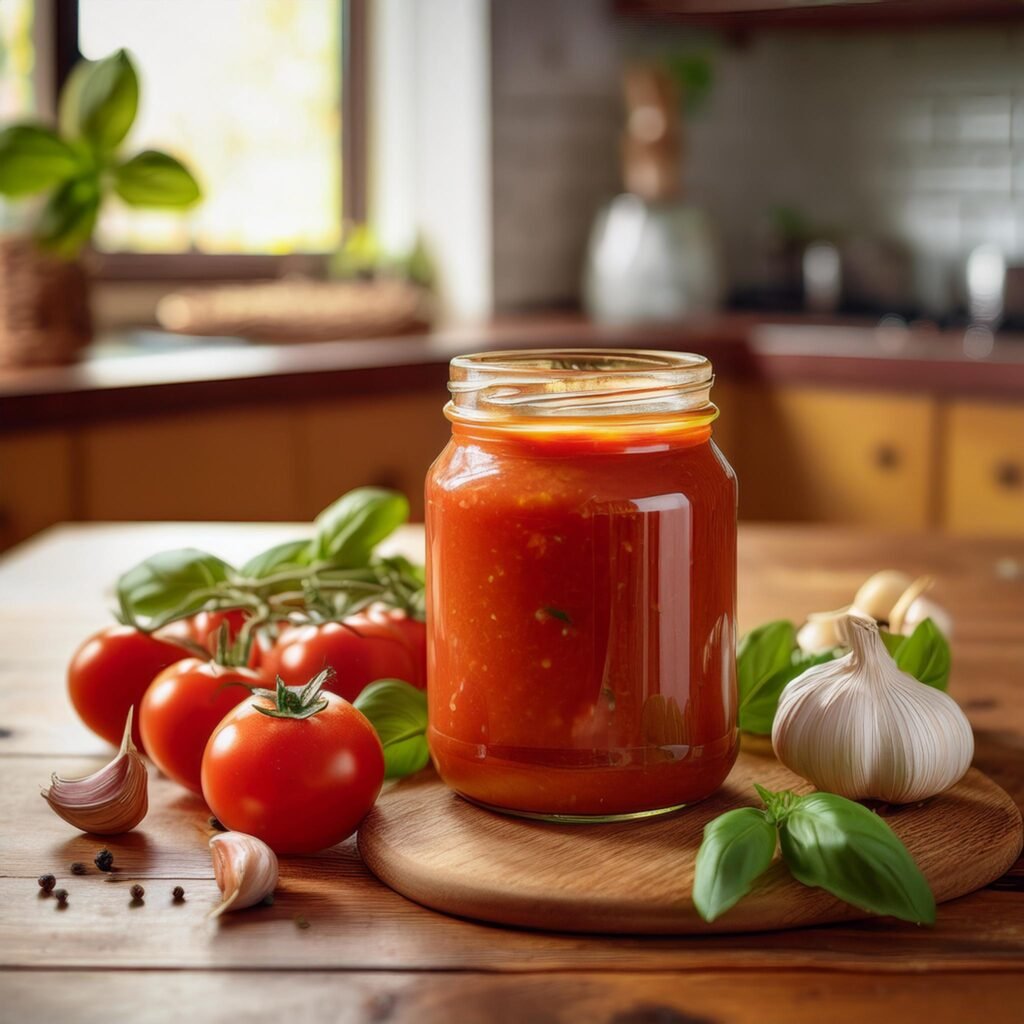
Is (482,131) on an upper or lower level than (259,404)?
upper

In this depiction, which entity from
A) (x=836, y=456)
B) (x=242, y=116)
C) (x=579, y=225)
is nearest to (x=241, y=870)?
(x=836, y=456)

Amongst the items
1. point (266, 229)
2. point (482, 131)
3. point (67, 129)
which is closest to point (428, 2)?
point (482, 131)

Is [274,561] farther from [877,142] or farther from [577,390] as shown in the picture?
[877,142]

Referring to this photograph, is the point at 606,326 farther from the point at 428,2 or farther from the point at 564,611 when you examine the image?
the point at 564,611

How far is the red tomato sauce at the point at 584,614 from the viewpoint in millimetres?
654

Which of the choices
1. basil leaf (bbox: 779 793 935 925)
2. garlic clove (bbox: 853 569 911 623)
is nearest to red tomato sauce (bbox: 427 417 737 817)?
basil leaf (bbox: 779 793 935 925)

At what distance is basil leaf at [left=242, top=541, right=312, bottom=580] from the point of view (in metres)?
0.86

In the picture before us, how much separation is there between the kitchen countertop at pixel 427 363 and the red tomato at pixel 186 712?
141 cm

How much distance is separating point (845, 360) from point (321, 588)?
2.09m

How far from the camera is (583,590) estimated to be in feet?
2.14

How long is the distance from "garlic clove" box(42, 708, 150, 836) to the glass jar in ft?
0.49

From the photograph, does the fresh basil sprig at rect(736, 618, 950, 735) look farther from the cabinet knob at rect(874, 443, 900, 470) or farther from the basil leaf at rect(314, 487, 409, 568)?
the cabinet knob at rect(874, 443, 900, 470)

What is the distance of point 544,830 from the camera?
67 cm

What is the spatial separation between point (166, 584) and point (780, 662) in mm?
350
